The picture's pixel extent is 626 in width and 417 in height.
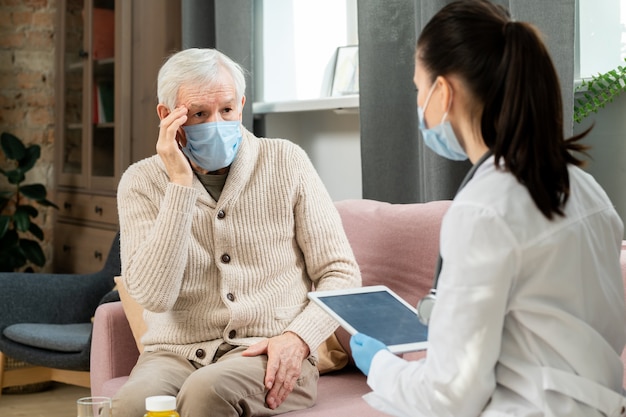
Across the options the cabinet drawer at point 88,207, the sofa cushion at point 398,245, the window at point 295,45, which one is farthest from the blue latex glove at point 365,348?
the cabinet drawer at point 88,207

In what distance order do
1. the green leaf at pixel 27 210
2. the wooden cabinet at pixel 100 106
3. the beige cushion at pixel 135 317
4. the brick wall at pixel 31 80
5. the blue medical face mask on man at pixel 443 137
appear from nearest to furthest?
the blue medical face mask on man at pixel 443 137 → the beige cushion at pixel 135 317 → the wooden cabinet at pixel 100 106 → the green leaf at pixel 27 210 → the brick wall at pixel 31 80

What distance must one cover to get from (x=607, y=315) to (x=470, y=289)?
22 cm

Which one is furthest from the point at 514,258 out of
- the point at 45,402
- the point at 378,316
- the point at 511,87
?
the point at 45,402

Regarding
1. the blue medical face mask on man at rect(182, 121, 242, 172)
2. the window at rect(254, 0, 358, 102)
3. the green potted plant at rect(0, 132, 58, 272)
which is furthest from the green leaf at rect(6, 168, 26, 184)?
the blue medical face mask on man at rect(182, 121, 242, 172)

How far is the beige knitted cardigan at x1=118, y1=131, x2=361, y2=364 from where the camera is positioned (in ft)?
6.48

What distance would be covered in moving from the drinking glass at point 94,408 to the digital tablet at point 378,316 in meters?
0.37

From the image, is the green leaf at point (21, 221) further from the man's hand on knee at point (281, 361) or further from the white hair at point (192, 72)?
the man's hand on knee at point (281, 361)

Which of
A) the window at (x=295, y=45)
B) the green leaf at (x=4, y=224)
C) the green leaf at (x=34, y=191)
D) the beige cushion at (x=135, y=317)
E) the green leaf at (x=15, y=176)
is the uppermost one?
the window at (x=295, y=45)

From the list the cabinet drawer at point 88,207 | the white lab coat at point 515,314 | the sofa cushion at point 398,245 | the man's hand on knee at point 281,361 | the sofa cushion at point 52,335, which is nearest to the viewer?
the white lab coat at point 515,314

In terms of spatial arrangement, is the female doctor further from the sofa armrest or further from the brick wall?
the brick wall

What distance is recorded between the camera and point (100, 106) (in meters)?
4.38

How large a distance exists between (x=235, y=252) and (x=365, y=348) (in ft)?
2.36

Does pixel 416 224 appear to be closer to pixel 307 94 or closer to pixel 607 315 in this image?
pixel 607 315

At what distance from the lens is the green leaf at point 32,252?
14.9 feet
